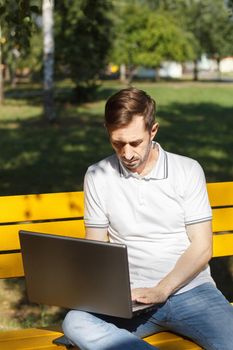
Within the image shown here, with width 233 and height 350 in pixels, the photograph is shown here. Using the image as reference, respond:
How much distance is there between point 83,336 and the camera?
9.50 feet

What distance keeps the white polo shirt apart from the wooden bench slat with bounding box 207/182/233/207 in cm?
83

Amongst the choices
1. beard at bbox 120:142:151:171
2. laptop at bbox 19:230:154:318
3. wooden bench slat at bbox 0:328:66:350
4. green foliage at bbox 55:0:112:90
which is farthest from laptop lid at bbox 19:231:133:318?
green foliage at bbox 55:0:112:90

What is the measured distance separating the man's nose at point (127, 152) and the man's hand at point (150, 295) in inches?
21.9

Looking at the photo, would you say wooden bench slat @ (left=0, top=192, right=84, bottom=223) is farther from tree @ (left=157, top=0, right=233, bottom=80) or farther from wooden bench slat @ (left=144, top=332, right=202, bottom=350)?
tree @ (left=157, top=0, right=233, bottom=80)

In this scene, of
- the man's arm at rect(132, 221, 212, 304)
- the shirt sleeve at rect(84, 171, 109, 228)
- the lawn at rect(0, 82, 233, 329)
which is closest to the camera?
the man's arm at rect(132, 221, 212, 304)

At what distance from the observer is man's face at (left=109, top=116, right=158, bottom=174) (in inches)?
118

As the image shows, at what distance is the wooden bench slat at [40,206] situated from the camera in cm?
375

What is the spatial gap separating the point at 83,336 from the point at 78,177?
7439mm

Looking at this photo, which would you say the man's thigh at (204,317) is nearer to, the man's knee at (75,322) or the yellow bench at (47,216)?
the man's knee at (75,322)

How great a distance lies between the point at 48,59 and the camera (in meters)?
17.9

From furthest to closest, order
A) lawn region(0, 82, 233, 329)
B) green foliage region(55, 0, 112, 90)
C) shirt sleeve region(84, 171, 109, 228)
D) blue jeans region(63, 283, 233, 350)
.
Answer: green foliage region(55, 0, 112, 90), lawn region(0, 82, 233, 329), shirt sleeve region(84, 171, 109, 228), blue jeans region(63, 283, 233, 350)

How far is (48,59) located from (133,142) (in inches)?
599

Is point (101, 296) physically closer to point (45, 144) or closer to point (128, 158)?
point (128, 158)

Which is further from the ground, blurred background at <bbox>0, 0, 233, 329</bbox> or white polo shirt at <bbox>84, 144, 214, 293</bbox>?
white polo shirt at <bbox>84, 144, 214, 293</bbox>
